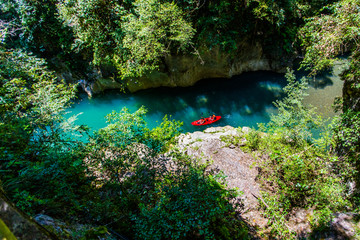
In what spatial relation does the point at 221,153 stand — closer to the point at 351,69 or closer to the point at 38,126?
the point at 351,69

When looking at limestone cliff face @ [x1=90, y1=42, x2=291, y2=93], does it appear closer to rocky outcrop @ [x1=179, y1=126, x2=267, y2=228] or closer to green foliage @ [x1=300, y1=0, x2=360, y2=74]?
rocky outcrop @ [x1=179, y1=126, x2=267, y2=228]

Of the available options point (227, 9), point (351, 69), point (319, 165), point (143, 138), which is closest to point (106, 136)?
point (143, 138)

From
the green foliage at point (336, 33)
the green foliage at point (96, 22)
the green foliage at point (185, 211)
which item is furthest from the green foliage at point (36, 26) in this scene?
the green foliage at point (336, 33)

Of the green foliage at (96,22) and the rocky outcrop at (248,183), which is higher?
the green foliage at (96,22)

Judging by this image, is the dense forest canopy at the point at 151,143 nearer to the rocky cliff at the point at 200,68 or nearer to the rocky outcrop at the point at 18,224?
the rocky outcrop at the point at 18,224

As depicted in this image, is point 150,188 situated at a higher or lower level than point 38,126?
lower

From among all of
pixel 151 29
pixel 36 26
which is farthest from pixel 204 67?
pixel 36 26

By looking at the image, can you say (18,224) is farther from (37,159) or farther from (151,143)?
(151,143)
